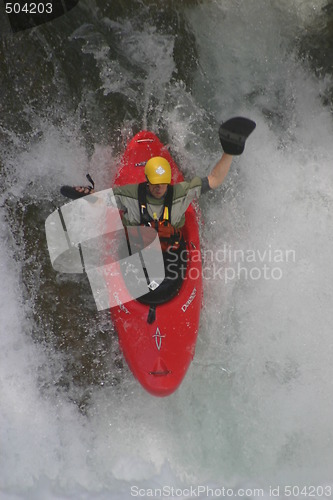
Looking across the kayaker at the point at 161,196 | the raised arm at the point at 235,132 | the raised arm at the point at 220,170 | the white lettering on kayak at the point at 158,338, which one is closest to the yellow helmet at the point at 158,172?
the kayaker at the point at 161,196

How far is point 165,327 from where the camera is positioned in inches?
165

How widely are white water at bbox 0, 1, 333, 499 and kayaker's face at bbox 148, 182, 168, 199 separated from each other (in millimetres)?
1270

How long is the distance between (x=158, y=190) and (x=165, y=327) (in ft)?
3.72

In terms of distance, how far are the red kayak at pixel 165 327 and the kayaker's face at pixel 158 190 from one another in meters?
0.68

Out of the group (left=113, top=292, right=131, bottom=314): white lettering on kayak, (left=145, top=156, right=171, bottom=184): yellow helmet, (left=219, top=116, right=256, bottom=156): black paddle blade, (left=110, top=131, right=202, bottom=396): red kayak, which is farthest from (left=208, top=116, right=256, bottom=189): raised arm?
(left=113, top=292, right=131, bottom=314): white lettering on kayak

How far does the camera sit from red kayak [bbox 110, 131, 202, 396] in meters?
4.18

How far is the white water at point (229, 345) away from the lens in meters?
4.75

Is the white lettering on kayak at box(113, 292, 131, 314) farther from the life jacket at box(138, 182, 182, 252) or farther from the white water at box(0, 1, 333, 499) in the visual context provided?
the white water at box(0, 1, 333, 499)

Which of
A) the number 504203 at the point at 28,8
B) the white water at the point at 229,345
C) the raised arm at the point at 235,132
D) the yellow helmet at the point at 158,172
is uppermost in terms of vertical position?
the number 504203 at the point at 28,8

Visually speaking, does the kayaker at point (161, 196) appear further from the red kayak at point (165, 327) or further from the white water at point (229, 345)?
the white water at point (229, 345)

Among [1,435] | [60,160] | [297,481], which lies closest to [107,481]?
[1,435]

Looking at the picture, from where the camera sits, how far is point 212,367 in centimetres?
487

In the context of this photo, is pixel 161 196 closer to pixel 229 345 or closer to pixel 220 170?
pixel 220 170

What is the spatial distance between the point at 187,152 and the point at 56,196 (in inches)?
53.0
